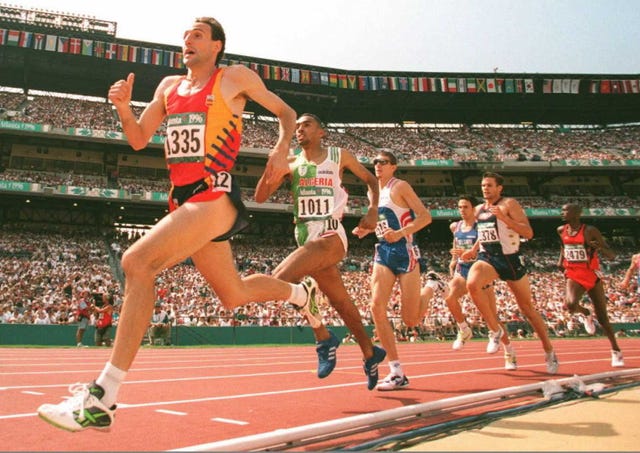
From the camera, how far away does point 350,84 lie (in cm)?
4478

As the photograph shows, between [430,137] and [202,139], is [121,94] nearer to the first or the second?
[202,139]

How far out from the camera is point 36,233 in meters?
34.0

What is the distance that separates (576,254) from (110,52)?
37177 mm

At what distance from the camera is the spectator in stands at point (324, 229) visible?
5.16 metres

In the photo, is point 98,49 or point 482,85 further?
point 482,85

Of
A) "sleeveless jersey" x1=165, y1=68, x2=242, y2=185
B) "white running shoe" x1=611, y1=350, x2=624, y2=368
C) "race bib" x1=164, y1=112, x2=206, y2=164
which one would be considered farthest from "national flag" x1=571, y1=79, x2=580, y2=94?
"race bib" x1=164, y1=112, x2=206, y2=164

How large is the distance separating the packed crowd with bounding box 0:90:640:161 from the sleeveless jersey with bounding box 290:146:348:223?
32.7 meters

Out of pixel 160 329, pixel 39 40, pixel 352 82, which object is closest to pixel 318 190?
pixel 160 329

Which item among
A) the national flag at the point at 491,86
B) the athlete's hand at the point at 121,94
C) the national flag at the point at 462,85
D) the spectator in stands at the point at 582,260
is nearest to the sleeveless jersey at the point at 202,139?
the athlete's hand at the point at 121,94

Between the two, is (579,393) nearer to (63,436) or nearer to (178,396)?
(178,396)

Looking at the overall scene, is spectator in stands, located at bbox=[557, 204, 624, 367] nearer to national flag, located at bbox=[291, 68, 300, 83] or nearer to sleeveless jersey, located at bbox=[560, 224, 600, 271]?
sleeveless jersey, located at bbox=[560, 224, 600, 271]

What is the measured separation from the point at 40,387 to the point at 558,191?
4611 cm

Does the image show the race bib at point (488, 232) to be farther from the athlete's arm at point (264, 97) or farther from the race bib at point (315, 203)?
the athlete's arm at point (264, 97)

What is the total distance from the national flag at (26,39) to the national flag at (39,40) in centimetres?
24
